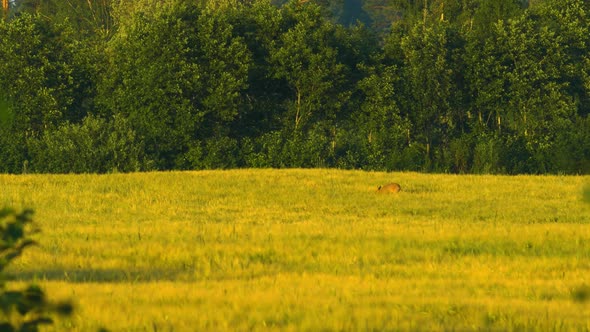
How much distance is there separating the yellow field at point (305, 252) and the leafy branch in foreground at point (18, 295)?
2.50 meters

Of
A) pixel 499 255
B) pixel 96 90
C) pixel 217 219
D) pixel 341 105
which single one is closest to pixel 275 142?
pixel 341 105

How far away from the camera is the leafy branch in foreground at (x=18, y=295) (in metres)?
4.78

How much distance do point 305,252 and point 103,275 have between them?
4.61 m

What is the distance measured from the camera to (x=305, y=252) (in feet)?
62.7

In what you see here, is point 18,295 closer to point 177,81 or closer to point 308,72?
point 177,81

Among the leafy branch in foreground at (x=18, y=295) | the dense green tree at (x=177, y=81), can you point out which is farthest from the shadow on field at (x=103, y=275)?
the dense green tree at (x=177, y=81)

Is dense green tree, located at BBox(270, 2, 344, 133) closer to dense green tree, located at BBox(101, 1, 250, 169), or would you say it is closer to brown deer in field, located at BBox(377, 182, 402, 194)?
dense green tree, located at BBox(101, 1, 250, 169)

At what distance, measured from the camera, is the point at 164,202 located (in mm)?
32625

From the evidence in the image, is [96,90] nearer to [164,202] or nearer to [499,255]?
[164,202]

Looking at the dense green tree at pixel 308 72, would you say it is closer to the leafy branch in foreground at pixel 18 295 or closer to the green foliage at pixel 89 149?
the green foliage at pixel 89 149

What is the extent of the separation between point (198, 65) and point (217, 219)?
25441 mm

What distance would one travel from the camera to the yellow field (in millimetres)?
11273

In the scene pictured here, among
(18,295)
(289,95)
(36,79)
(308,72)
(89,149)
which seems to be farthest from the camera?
(289,95)

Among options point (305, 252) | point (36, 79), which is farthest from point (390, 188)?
point (36, 79)
